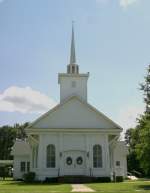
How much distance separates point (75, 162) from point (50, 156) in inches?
95.5

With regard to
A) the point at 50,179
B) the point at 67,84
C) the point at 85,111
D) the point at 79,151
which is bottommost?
the point at 50,179

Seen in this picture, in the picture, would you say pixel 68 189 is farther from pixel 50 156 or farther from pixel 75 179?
pixel 50 156

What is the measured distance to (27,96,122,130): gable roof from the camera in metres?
38.4

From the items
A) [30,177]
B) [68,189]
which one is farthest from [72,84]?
Result: [68,189]

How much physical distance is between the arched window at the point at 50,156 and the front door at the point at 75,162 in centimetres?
109

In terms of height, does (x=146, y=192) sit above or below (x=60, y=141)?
below

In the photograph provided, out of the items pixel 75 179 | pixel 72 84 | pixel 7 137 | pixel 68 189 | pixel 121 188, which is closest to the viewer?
pixel 68 189

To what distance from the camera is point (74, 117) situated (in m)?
39.0

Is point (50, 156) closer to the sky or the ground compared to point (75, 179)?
closer to the sky

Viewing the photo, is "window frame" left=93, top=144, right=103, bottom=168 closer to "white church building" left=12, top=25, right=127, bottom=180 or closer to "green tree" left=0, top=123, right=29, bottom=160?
"white church building" left=12, top=25, right=127, bottom=180

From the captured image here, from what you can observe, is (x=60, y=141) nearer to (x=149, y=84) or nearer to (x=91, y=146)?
(x=91, y=146)

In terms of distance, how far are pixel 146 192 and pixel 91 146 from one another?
17432 mm

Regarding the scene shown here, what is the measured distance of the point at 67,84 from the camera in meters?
43.3

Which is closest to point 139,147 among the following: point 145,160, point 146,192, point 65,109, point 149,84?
point 145,160
